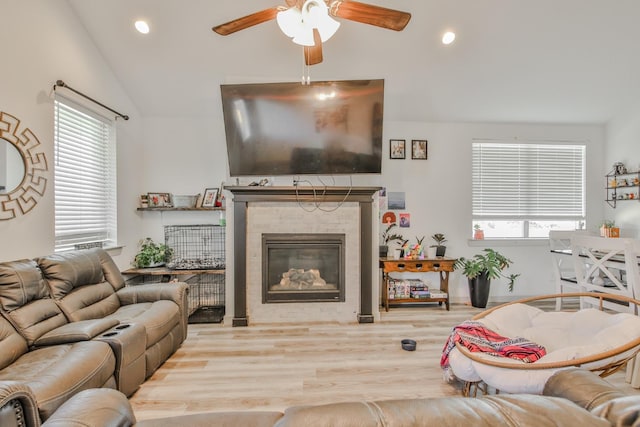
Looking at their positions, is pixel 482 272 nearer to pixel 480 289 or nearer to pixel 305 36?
pixel 480 289

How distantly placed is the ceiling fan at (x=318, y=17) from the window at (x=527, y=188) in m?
3.21

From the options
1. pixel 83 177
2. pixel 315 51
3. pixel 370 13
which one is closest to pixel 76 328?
pixel 83 177

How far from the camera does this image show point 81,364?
178 centimetres

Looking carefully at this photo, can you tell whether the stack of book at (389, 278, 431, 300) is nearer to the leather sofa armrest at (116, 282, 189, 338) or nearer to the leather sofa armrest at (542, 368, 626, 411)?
the leather sofa armrest at (116, 282, 189, 338)

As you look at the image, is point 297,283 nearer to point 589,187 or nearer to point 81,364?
point 81,364

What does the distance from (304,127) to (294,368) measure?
A: 7.60ft

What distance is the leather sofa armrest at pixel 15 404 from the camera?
1137 millimetres

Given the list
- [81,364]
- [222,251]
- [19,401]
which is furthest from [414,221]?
[19,401]

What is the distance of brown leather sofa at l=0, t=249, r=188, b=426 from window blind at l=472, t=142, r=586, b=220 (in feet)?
13.8

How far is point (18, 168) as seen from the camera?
8.37 ft

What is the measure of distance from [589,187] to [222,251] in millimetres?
5244

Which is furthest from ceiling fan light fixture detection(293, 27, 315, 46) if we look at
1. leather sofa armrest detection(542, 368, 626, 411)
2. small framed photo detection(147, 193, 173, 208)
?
small framed photo detection(147, 193, 173, 208)

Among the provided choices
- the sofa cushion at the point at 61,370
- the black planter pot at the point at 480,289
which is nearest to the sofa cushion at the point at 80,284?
the sofa cushion at the point at 61,370

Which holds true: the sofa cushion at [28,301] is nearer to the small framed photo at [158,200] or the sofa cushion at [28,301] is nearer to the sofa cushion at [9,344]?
the sofa cushion at [9,344]
